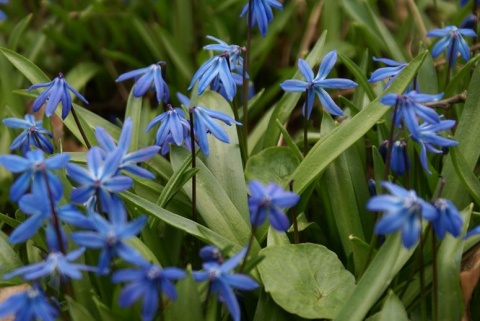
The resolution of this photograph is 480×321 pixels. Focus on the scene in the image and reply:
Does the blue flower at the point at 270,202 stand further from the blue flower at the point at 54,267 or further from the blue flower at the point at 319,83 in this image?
the blue flower at the point at 319,83

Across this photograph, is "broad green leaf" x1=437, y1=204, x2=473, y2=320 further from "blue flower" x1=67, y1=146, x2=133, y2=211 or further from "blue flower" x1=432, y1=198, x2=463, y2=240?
"blue flower" x1=67, y1=146, x2=133, y2=211

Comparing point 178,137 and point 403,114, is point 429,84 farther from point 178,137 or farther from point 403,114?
point 178,137

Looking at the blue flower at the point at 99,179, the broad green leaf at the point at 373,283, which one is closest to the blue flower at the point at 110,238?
the blue flower at the point at 99,179

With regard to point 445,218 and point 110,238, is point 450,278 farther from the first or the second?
point 110,238

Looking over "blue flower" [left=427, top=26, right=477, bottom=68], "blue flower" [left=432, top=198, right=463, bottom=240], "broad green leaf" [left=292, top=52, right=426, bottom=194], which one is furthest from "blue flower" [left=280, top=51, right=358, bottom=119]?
"blue flower" [left=432, top=198, right=463, bottom=240]

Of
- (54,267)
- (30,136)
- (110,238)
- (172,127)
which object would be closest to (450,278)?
(172,127)

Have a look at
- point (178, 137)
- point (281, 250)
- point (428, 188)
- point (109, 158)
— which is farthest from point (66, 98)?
point (428, 188)
